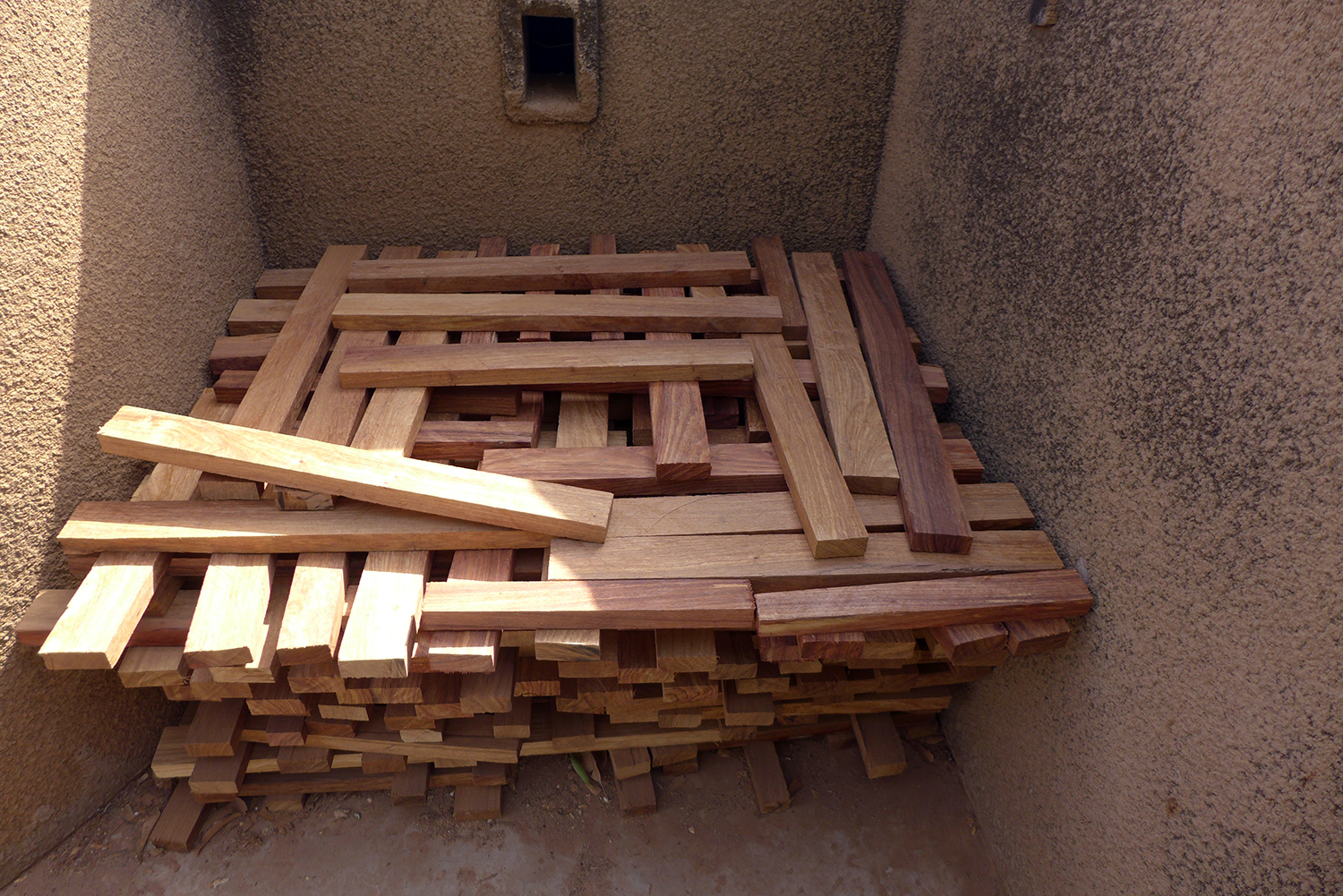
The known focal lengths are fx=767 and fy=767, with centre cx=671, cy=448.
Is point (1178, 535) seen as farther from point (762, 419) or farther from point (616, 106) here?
point (616, 106)

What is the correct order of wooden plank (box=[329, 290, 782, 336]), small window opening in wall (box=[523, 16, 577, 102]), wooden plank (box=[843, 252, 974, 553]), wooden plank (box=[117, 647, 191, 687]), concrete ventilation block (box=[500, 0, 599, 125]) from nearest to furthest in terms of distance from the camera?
wooden plank (box=[117, 647, 191, 687]) → wooden plank (box=[843, 252, 974, 553]) → wooden plank (box=[329, 290, 782, 336]) → concrete ventilation block (box=[500, 0, 599, 125]) → small window opening in wall (box=[523, 16, 577, 102])

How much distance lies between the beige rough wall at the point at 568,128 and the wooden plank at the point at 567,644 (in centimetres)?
195

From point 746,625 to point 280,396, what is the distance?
1608mm

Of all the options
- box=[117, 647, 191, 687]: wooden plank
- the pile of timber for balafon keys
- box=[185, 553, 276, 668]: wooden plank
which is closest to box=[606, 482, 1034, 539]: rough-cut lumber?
the pile of timber for balafon keys

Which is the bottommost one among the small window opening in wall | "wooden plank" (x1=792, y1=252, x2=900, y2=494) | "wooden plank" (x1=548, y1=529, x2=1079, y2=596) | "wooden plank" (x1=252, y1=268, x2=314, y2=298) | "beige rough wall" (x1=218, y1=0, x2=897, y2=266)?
"wooden plank" (x1=548, y1=529, x2=1079, y2=596)

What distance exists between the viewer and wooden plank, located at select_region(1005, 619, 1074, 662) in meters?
1.88

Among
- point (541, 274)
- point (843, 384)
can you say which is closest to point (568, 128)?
point (541, 274)

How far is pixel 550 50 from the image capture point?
3.24m

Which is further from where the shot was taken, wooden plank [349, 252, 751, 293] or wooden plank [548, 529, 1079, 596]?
wooden plank [349, 252, 751, 293]

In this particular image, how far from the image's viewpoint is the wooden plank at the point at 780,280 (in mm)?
2748

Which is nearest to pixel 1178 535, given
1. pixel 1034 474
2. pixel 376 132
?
pixel 1034 474

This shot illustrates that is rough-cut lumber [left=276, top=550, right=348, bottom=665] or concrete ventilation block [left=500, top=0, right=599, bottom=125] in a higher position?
concrete ventilation block [left=500, top=0, right=599, bottom=125]

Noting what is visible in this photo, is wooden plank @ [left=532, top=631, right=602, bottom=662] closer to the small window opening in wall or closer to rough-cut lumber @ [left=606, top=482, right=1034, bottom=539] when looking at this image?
rough-cut lumber @ [left=606, top=482, right=1034, bottom=539]

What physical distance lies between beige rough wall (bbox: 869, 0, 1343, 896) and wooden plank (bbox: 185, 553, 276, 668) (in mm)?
2022
